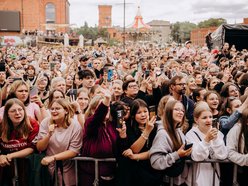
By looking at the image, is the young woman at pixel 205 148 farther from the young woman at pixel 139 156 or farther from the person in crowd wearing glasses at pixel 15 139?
the person in crowd wearing glasses at pixel 15 139

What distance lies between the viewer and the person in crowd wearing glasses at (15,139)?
3580mm

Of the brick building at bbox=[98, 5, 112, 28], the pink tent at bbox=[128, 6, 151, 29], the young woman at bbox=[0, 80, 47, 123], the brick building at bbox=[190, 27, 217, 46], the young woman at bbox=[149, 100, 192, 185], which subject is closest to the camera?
the young woman at bbox=[149, 100, 192, 185]

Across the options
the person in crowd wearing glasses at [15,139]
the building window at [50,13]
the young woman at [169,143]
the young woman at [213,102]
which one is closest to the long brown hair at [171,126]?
the young woman at [169,143]

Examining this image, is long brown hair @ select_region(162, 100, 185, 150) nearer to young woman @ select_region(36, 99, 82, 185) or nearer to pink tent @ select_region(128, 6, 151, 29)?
young woman @ select_region(36, 99, 82, 185)

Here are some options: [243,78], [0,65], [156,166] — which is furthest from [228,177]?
[0,65]

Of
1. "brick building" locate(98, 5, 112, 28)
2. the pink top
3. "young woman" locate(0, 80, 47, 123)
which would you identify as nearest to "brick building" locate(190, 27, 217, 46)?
"brick building" locate(98, 5, 112, 28)

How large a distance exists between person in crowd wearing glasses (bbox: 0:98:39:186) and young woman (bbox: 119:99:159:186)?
113 centimetres

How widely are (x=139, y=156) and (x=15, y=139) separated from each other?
1436 mm

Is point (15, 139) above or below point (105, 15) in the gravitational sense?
below

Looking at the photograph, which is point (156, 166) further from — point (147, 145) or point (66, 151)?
point (66, 151)

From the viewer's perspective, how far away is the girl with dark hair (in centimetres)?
342

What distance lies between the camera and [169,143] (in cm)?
338

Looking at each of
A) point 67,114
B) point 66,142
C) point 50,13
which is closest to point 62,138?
point 66,142

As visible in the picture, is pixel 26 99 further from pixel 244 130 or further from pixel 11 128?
pixel 244 130
